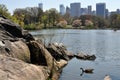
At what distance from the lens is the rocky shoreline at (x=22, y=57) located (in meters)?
17.5

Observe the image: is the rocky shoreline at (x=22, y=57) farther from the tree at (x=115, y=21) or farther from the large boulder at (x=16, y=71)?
the tree at (x=115, y=21)

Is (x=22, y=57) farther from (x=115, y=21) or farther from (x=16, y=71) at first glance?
(x=115, y=21)

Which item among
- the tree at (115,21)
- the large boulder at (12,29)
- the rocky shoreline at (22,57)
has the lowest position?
the tree at (115,21)

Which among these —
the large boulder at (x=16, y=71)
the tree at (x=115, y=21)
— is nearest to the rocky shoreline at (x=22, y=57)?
the large boulder at (x=16, y=71)

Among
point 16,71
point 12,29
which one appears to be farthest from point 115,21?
point 16,71

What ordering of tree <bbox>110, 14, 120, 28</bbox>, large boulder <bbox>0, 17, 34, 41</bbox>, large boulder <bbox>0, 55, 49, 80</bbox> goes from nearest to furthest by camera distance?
large boulder <bbox>0, 55, 49, 80</bbox>, large boulder <bbox>0, 17, 34, 41</bbox>, tree <bbox>110, 14, 120, 28</bbox>

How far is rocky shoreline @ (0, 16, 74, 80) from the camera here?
1750 cm

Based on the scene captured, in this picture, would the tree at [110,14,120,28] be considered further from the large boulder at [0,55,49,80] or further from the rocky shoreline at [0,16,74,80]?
the large boulder at [0,55,49,80]

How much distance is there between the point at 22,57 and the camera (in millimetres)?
25688

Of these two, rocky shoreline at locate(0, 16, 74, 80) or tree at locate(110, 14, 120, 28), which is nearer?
rocky shoreline at locate(0, 16, 74, 80)

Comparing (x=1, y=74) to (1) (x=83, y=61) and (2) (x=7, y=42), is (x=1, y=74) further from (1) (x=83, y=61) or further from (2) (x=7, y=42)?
(1) (x=83, y=61)

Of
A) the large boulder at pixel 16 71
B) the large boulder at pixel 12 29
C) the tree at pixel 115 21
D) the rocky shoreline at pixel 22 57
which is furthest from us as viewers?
the tree at pixel 115 21

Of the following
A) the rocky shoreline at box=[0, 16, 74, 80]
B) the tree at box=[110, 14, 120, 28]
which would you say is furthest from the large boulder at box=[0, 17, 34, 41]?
the tree at box=[110, 14, 120, 28]

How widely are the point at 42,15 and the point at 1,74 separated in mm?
154353
